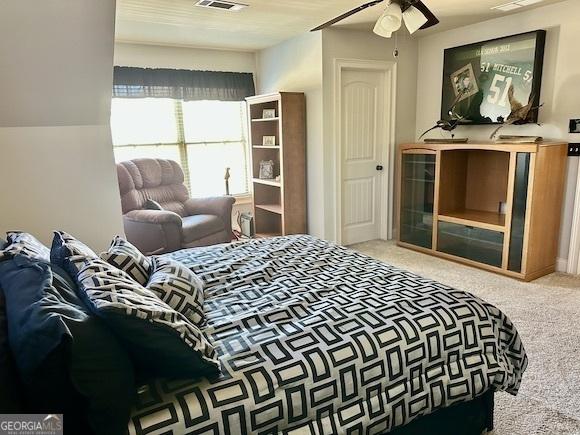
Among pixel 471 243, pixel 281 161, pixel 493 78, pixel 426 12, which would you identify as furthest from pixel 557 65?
pixel 281 161

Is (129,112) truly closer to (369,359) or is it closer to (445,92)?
(445,92)

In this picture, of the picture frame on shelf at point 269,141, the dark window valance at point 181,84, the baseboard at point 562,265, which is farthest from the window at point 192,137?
the baseboard at point 562,265

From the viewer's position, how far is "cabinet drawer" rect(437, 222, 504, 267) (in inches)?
149

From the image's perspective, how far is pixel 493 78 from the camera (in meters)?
3.93

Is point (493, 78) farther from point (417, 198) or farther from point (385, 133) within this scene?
point (417, 198)

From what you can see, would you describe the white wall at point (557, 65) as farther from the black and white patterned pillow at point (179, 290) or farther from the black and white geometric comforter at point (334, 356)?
the black and white patterned pillow at point (179, 290)

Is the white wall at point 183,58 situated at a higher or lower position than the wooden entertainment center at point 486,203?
higher

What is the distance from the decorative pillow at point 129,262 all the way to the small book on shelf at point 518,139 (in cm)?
331

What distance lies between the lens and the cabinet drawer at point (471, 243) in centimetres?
378

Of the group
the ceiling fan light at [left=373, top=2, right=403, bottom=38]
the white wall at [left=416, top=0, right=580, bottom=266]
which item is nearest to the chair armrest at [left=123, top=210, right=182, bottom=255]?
the ceiling fan light at [left=373, top=2, right=403, bottom=38]

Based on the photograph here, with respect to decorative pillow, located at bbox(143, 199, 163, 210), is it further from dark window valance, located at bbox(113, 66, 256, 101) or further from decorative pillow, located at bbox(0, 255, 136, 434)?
decorative pillow, located at bbox(0, 255, 136, 434)

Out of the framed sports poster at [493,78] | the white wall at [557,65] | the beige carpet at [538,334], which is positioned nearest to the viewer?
the beige carpet at [538,334]

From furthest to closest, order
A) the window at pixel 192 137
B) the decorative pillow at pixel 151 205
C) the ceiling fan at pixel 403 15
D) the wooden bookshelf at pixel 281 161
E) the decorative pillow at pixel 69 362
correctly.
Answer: the window at pixel 192 137 < the wooden bookshelf at pixel 281 161 < the decorative pillow at pixel 151 205 < the ceiling fan at pixel 403 15 < the decorative pillow at pixel 69 362

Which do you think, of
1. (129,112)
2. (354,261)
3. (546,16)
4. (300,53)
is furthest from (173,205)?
(546,16)
